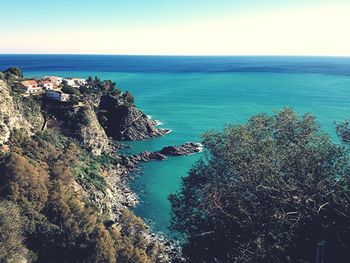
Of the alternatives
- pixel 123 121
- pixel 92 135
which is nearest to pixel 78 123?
pixel 92 135

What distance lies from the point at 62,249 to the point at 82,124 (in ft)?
113

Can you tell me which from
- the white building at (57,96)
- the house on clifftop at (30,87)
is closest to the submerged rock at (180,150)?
the white building at (57,96)

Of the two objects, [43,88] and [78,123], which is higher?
[43,88]

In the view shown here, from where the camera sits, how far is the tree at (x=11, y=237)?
21.4m

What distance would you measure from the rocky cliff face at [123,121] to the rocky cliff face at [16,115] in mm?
20099

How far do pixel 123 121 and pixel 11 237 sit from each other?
1977 inches

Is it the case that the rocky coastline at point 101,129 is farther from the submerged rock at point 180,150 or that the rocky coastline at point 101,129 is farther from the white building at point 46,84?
the white building at point 46,84

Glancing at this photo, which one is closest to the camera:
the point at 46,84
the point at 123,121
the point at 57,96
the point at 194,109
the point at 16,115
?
the point at 16,115

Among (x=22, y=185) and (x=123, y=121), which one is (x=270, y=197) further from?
(x=123, y=121)

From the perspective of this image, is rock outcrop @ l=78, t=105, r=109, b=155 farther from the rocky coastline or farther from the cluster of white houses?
the cluster of white houses

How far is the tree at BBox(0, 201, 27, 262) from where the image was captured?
21.4 metres

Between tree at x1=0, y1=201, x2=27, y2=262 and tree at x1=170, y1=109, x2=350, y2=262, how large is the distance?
11.4 metres

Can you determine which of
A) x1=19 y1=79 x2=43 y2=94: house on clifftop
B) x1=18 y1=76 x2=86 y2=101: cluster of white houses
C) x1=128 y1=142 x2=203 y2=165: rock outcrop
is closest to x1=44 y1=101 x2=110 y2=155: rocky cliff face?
x1=18 y1=76 x2=86 y2=101: cluster of white houses

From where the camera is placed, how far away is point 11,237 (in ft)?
74.0
